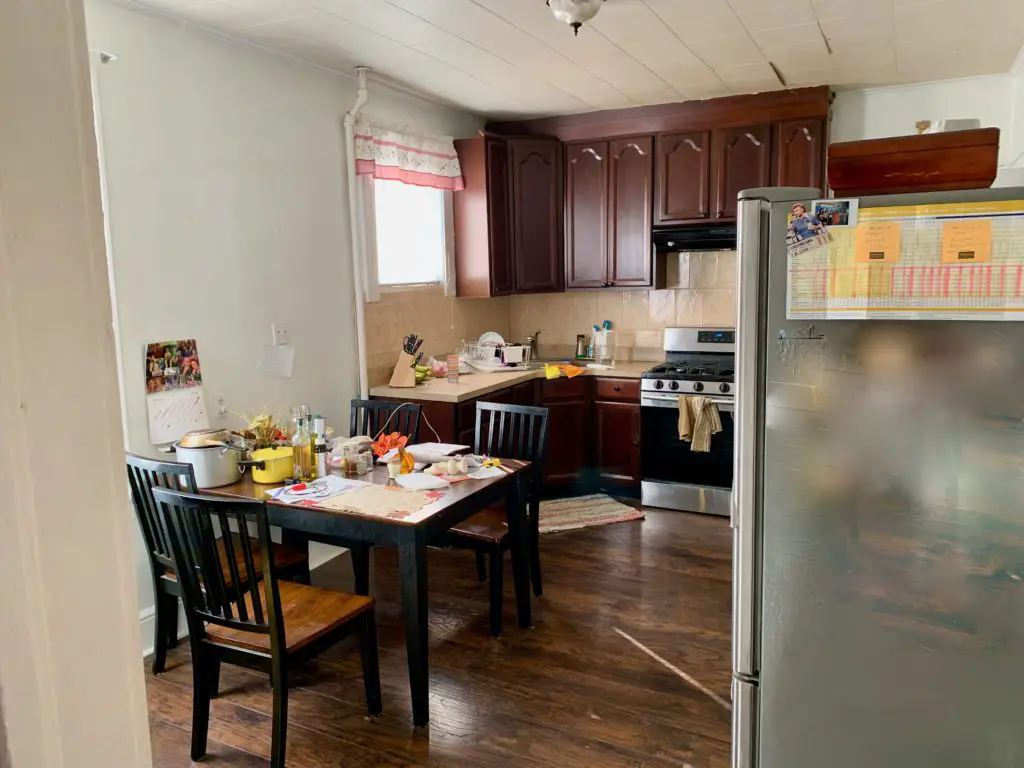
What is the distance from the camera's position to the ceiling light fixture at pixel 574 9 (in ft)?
8.73

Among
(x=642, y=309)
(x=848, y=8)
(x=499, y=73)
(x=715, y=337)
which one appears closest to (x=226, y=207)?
(x=499, y=73)

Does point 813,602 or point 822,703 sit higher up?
point 813,602

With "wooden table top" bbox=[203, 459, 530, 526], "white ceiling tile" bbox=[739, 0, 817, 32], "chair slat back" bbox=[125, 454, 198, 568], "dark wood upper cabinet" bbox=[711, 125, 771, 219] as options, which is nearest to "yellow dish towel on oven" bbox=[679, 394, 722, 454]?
"dark wood upper cabinet" bbox=[711, 125, 771, 219]

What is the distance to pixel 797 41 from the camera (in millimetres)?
3371

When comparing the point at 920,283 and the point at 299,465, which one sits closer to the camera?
the point at 920,283

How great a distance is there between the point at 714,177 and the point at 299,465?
3.12 m

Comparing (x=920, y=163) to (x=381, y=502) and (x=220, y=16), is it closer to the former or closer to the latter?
(x=381, y=502)

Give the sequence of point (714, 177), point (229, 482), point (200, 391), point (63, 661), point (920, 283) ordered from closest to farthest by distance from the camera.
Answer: point (63, 661)
point (920, 283)
point (229, 482)
point (200, 391)
point (714, 177)

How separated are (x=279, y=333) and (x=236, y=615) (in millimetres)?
1538

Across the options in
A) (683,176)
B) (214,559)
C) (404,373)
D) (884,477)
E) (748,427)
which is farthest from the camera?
(683,176)

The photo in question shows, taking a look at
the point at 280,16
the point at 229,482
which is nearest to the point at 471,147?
the point at 280,16

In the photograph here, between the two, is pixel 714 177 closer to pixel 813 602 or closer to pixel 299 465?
pixel 299 465

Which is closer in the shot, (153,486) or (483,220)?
(153,486)

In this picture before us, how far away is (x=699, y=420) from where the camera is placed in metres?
4.36
